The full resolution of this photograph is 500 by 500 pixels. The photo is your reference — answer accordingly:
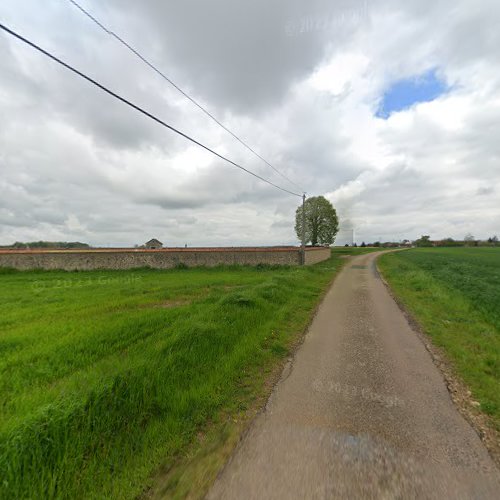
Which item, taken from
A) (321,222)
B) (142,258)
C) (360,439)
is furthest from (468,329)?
(321,222)

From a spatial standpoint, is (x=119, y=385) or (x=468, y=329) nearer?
(x=119, y=385)

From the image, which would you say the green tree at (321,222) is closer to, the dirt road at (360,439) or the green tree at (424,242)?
Result: the dirt road at (360,439)

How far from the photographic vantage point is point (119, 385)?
319 centimetres

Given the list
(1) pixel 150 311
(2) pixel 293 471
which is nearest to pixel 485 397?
(2) pixel 293 471

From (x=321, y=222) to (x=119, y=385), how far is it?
49.7 m

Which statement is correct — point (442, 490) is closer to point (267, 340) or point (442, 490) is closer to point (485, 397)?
point (485, 397)

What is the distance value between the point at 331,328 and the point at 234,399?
378cm

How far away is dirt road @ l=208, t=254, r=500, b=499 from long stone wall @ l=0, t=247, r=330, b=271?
18142 millimetres

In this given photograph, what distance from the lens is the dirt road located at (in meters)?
2.11

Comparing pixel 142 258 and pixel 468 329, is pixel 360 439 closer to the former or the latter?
pixel 468 329

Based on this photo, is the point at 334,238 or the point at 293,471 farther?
the point at 334,238

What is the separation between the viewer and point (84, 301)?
9172 millimetres

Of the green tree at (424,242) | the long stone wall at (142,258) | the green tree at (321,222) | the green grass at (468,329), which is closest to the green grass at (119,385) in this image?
the green grass at (468,329)

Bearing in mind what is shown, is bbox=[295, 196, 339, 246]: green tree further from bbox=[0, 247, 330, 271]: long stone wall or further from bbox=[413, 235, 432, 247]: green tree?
bbox=[413, 235, 432, 247]: green tree
